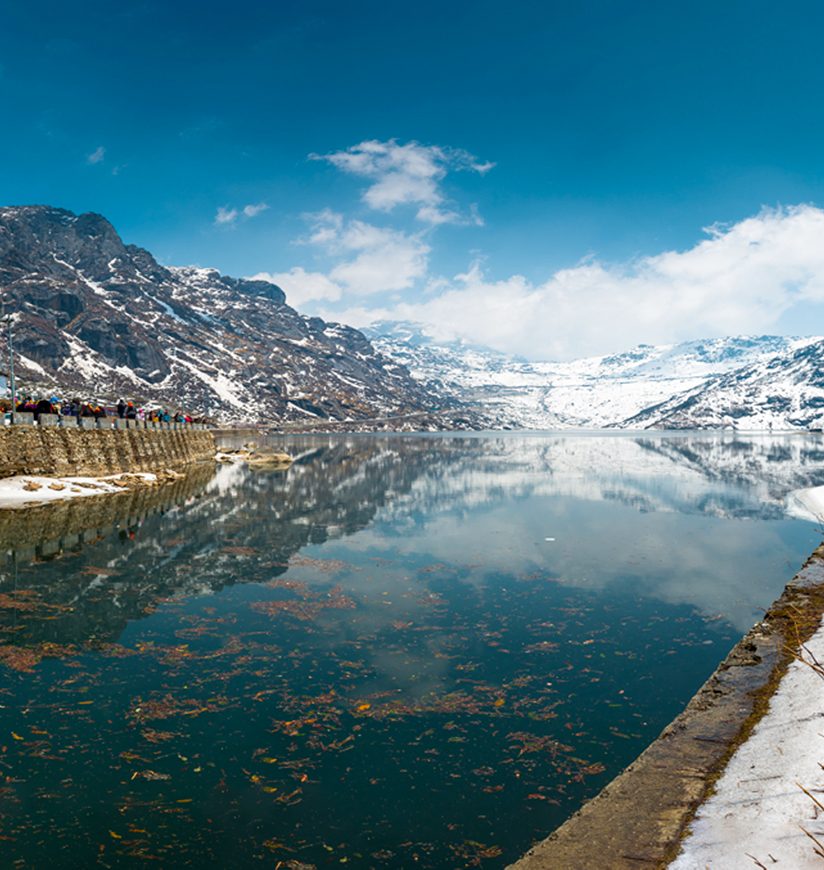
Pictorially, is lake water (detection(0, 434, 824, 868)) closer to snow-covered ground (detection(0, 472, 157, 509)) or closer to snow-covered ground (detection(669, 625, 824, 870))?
snow-covered ground (detection(669, 625, 824, 870))

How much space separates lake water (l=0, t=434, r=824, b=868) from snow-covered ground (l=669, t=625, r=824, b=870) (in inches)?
110

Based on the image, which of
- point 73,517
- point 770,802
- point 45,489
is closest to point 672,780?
point 770,802

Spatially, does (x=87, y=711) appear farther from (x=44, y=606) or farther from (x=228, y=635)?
(x=44, y=606)

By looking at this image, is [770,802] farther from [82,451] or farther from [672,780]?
[82,451]

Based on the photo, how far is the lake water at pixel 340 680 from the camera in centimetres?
1057

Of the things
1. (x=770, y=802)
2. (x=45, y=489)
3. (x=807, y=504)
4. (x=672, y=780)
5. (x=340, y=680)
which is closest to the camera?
(x=770, y=802)

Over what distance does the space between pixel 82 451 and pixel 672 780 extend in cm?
6203

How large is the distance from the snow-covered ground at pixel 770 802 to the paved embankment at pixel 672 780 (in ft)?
0.91

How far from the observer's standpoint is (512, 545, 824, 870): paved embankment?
860cm

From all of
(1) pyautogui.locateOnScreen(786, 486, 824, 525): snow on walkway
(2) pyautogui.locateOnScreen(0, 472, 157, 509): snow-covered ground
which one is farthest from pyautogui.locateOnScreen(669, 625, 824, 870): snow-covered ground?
(2) pyautogui.locateOnScreen(0, 472, 157, 509): snow-covered ground

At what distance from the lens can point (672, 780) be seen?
34.6 ft

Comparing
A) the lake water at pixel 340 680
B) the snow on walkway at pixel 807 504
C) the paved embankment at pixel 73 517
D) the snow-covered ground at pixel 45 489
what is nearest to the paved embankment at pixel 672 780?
the lake water at pixel 340 680

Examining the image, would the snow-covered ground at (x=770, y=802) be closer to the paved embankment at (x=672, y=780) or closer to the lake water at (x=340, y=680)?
the paved embankment at (x=672, y=780)

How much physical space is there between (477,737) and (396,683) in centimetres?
354
